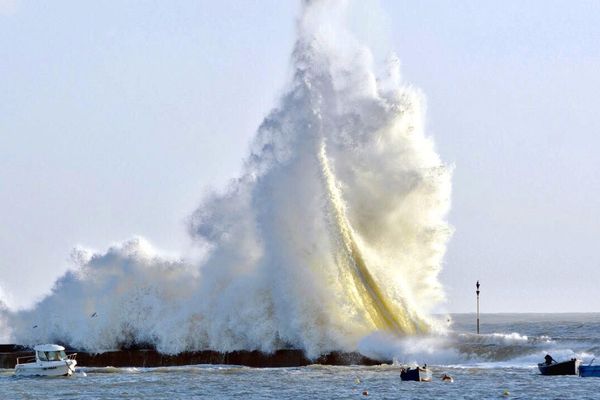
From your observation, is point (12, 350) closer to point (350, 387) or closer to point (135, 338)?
point (135, 338)

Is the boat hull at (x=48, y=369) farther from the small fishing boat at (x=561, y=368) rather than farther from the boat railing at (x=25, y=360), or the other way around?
the small fishing boat at (x=561, y=368)

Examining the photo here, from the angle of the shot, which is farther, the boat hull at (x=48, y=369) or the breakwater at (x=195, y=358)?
the breakwater at (x=195, y=358)

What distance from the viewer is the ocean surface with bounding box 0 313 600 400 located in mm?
55062

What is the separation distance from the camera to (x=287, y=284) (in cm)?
7094

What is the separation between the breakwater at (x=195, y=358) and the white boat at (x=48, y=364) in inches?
154

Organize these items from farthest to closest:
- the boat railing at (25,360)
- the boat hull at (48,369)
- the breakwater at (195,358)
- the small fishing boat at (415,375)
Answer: the boat railing at (25,360), the breakwater at (195,358), the boat hull at (48,369), the small fishing boat at (415,375)

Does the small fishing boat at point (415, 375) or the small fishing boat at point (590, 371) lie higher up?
the small fishing boat at point (590, 371)

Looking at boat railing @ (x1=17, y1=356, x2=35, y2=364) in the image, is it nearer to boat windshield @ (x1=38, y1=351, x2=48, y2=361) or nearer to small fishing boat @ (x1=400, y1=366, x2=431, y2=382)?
boat windshield @ (x1=38, y1=351, x2=48, y2=361)

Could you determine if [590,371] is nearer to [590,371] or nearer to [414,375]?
[590,371]

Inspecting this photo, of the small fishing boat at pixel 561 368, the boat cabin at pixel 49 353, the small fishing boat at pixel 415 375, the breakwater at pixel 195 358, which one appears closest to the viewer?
the small fishing boat at pixel 415 375

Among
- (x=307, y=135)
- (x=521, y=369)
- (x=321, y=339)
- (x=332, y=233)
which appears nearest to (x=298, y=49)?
(x=307, y=135)

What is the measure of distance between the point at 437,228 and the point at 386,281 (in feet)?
19.7

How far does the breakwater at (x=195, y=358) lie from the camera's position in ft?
224

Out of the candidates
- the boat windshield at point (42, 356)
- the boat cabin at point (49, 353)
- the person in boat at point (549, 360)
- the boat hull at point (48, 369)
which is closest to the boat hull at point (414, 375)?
the person in boat at point (549, 360)
